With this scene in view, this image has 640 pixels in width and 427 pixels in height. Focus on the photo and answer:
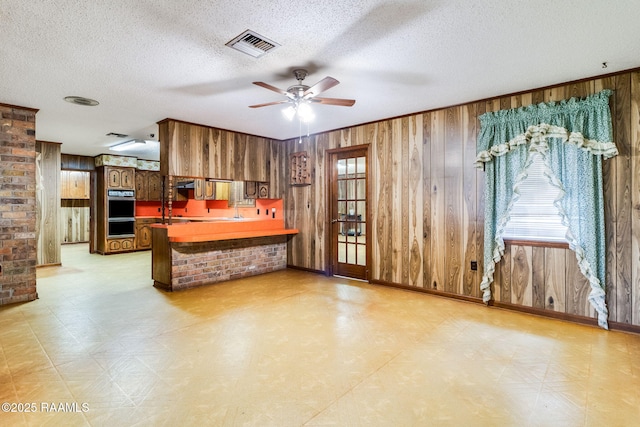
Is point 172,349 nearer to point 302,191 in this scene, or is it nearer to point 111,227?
point 302,191

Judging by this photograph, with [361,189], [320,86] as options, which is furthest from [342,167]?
[320,86]

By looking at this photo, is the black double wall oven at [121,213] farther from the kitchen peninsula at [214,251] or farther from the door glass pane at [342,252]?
the door glass pane at [342,252]

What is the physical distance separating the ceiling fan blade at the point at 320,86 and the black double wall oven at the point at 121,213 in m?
7.29

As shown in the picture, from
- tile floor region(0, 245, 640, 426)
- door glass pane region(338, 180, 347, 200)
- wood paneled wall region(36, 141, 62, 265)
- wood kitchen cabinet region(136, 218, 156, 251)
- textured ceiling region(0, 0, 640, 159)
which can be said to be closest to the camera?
tile floor region(0, 245, 640, 426)

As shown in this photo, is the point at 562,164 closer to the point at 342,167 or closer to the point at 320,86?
the point at 320,86

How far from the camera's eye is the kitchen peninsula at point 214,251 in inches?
187

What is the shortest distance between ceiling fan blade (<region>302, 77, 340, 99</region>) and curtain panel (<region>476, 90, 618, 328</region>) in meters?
2.21

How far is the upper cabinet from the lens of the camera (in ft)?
15.8

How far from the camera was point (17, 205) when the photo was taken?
4156mm

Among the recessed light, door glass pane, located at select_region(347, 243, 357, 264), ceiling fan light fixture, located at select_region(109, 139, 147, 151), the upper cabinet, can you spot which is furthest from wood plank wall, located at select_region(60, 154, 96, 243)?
door glass pane, located at select_region(347, 243, 357, 264)

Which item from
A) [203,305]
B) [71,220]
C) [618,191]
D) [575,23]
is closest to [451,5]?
[575,23]

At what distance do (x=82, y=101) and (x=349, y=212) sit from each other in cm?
404

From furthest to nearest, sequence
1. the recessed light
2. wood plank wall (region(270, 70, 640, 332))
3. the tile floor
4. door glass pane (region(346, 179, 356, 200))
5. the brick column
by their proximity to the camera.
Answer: door glass pane (region(346, 179, 356, 200)) < the brick column < the recessed light < wood plank wall (region(270, 70, 640, 332)) < the tile floor

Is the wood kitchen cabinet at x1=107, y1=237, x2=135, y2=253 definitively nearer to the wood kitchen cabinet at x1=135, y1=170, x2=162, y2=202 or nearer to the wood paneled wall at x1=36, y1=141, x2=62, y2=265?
the wood kitchen cabinet at x1=135, y1=170, x2=162, y2=202
